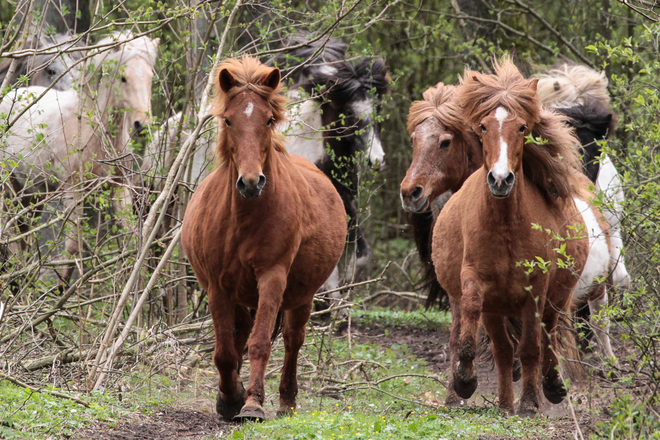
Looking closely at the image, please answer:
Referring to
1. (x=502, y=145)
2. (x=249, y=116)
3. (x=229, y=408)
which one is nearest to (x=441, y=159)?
(x=502, y=145)

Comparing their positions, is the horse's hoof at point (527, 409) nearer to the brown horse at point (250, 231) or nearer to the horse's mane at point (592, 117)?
the brown horse at point (250, 231)

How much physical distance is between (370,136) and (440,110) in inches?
74.5

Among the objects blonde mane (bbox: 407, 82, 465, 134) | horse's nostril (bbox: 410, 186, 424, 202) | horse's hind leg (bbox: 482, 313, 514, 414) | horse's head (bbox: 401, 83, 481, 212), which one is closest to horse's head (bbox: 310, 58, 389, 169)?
blonde mane (bbox: 407, 82, 465, 134)

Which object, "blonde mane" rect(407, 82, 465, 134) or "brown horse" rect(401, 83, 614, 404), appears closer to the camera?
"brown horse" rect(401, 83, 614, 404)

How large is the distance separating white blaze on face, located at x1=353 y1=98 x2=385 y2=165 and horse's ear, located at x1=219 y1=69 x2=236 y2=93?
3458mm

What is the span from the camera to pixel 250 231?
214 inches

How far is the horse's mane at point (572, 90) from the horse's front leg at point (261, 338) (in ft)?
14.3

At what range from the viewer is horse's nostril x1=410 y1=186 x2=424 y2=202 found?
699 centimetres

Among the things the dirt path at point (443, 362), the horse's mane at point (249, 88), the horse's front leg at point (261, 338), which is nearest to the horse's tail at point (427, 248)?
the dirt path at point (443, 362)

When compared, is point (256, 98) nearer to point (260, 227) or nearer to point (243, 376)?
point (260, 227)

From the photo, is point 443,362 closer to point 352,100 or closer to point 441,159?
point 441,159

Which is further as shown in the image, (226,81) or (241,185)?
(226,81)

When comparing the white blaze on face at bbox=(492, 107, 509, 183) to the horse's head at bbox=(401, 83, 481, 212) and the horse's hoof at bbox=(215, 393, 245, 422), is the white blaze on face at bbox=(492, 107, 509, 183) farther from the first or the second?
the horse's hoof at bbox=(215, 393, 245, 422)

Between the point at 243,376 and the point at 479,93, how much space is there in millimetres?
3452
